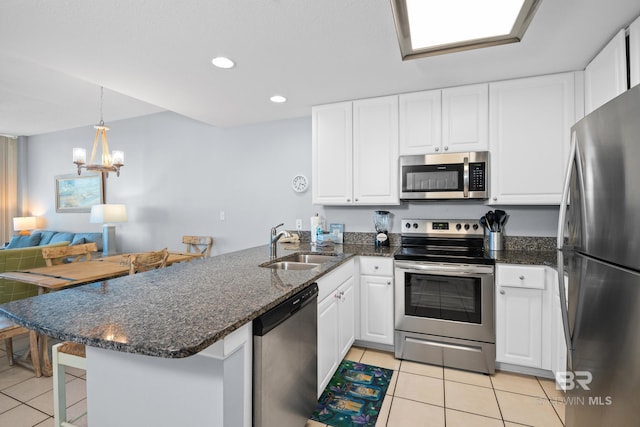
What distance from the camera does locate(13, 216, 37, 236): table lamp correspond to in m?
5.44

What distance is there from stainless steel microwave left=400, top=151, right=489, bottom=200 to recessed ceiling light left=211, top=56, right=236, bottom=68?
1588 millimetres

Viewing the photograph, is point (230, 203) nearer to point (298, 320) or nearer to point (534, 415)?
point (298, 320)

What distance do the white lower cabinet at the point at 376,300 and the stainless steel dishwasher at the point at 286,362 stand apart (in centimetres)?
95

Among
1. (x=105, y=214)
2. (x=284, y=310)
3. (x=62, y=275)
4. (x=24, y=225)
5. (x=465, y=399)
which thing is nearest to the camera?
(x=284, y=310)

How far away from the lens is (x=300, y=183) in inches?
135

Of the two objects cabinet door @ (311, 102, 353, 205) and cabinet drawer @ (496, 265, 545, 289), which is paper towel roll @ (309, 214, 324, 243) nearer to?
cabinet door @ (311, 102, 353, 205)

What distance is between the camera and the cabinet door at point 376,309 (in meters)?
2.52

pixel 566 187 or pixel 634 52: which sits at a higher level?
pixel 634 52

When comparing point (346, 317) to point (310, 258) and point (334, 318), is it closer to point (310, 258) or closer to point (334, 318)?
point (334, 318)

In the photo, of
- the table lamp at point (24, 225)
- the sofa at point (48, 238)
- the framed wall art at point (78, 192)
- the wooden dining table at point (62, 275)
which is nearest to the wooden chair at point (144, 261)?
the wooden dining table at point (62, 275)

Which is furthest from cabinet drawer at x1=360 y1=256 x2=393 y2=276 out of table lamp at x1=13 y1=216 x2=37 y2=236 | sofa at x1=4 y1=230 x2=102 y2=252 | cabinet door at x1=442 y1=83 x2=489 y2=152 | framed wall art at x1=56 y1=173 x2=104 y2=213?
table lamp at x1=13 y1=216 x2=37 y2=236

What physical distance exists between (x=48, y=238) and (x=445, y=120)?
6.50 meters

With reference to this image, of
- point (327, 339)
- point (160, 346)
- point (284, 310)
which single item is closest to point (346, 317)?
point (327, 339)

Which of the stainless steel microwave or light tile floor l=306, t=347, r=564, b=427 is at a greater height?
the stainless steel microwave
